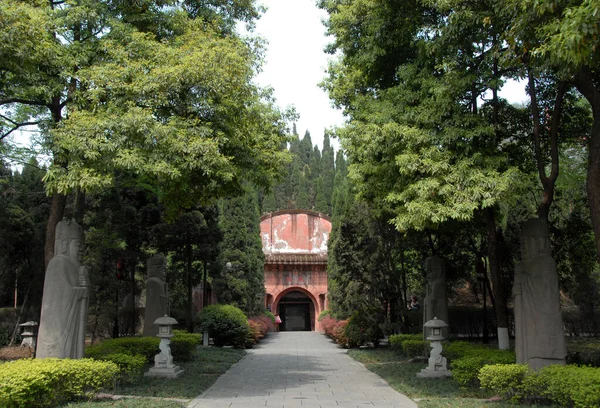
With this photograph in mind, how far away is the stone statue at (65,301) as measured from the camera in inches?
326

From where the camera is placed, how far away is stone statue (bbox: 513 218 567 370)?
7.78 m

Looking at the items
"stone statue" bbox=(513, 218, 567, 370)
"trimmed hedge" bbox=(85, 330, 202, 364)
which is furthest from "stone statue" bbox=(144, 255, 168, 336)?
"stone statue" bbox=(513, 218, 567, 370)

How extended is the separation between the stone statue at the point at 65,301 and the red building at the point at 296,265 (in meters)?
26.4

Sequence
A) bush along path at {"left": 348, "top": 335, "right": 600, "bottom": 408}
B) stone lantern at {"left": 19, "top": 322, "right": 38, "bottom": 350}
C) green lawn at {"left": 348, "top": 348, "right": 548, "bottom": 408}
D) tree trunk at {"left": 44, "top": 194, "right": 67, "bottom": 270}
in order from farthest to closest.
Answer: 1. stone lantern at {"left": 19, "top": 322, "right": 38, "bottom": 350}
2. tree trunk at {"left": 44, "top": 194, "right": 67, "bottom": 270}
3. green lawn at {"left": 348, "top": 348, "right": 548, "bottom": 408}
4. bush along path at {"left": 348, "top": 335, "right": 600, "bottom": 408}

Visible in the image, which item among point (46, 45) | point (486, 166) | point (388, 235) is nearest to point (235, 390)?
point (486, 166)

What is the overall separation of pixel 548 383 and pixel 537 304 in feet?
4.94

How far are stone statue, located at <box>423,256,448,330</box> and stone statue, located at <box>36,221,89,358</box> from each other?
341 inches

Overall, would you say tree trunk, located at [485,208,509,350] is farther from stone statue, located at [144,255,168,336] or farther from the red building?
the red building

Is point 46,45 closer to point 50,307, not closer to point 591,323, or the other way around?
point 50,307

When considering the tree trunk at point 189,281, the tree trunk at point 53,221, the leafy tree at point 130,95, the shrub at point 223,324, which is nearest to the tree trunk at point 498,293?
the leafy tree at point 130,95

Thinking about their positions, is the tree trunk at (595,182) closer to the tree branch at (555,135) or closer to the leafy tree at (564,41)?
the leafy tree at (564,41)

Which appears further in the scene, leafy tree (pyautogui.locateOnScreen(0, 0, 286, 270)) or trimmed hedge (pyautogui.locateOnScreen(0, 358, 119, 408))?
leafy tree (pyautogui.locateOnScreen(0, 0, 286, 270))

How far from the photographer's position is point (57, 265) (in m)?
8.57

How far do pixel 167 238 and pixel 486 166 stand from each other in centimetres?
1242
